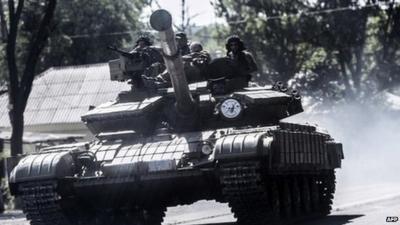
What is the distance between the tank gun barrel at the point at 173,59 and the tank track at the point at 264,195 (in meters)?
2.04

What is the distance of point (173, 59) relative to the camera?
17406mm

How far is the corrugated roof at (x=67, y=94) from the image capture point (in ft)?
160

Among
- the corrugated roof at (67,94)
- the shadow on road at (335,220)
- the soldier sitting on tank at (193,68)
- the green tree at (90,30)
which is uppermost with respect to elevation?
the green tree at (90,30)

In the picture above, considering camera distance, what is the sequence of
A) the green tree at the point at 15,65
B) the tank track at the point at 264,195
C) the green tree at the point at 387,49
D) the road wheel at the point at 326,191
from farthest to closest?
the green tree at the point at 387,49, the green tree at the point at 15,65, the road wheel at the point at 326,191, the tank track at the point at 264,195

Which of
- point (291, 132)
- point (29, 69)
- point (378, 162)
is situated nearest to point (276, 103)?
Answer: point (291, 132)

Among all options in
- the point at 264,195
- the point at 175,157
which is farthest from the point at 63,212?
the point at 264,195

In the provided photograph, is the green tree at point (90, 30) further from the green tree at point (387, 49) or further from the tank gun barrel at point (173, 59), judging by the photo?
the tank gun barrel at point (173, 59)

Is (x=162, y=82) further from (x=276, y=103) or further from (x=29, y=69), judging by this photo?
(x=29, y=69)

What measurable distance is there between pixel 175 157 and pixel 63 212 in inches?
82.7

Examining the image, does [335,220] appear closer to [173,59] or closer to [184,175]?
[184,175]

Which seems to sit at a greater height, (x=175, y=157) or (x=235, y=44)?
(x=235, y=44)

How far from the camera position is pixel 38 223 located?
17609 mm

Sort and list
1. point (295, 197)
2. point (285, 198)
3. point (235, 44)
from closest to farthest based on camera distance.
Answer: point (285, 198) < point (295, 197) < point (235, 44)

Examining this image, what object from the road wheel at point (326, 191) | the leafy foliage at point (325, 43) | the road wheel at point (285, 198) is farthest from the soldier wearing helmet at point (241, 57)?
the leafy foliage at point (325, 43)
